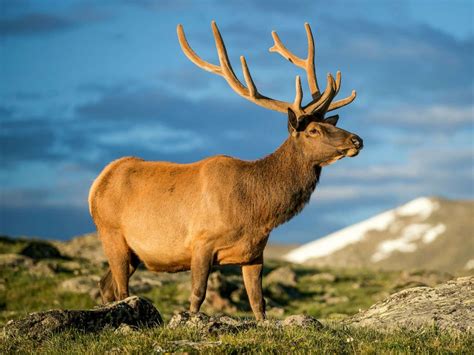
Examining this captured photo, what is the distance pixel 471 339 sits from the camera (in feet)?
35.0

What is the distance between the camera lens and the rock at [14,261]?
2686cm

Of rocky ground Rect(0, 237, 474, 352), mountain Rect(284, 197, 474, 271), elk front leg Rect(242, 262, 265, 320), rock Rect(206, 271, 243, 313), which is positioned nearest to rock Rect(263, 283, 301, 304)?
rocky ground Rect(0, 237, 474, 352)

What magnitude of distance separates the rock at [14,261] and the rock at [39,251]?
2.12m

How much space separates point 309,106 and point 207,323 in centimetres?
497

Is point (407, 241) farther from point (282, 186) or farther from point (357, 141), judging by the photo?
point (357, 141)

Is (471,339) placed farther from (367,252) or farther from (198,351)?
(367,252)

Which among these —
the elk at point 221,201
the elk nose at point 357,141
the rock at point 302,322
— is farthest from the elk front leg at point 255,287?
the elk nose at point 357,141

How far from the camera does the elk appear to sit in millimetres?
13039

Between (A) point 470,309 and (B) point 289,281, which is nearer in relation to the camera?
(A) point 470,309

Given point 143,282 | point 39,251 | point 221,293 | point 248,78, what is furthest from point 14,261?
point 248,78

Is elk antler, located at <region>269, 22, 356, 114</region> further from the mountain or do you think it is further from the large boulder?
the mountain

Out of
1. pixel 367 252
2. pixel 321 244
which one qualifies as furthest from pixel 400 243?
pixel 321 244

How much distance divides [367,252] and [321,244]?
1020cm

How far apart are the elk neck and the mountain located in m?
68.8
